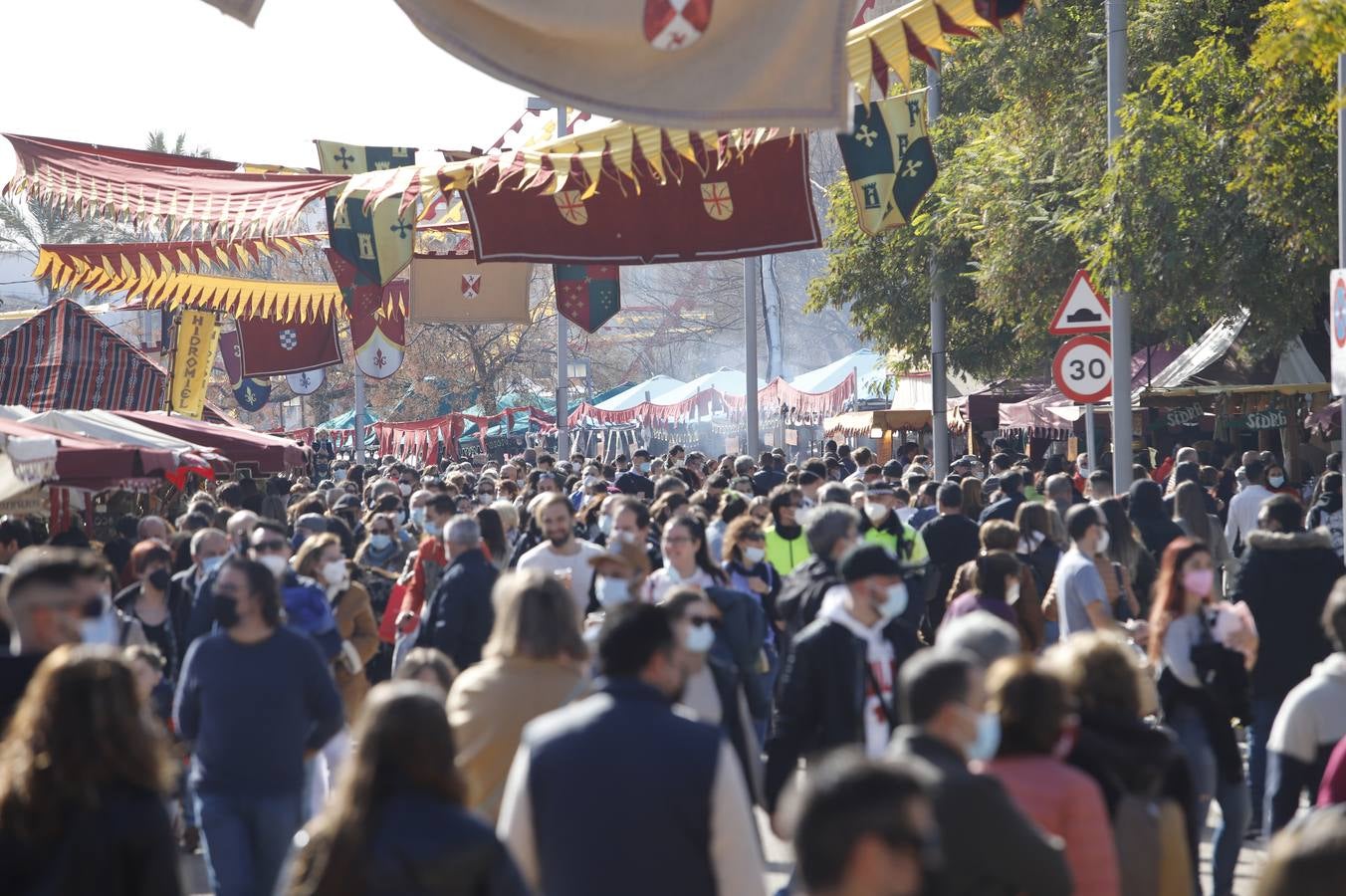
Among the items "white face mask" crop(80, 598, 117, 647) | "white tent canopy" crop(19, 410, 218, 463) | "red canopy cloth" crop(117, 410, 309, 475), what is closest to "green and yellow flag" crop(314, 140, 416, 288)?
"white tent canopy" crop(19, 410, 218, 463)

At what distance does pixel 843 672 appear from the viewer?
670 cm

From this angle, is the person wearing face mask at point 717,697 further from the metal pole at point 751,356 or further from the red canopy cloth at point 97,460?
the metal pole at point 751,356

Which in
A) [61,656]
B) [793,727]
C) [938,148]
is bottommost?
[793,727]

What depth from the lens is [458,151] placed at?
650 inches

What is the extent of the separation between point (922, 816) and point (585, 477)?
1626cm

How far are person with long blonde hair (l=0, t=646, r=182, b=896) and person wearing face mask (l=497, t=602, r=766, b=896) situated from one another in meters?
0.89

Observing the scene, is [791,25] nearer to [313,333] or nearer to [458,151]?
[458,151]

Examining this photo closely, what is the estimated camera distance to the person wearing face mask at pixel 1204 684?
23.5 ft

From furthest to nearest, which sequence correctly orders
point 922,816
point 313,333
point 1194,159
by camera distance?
point 313,333
point 1194,159
point 922,816

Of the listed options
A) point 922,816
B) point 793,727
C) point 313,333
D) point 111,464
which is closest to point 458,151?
point 111,464

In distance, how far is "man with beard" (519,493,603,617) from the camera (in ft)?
32.8

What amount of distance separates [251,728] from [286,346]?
95.3ft

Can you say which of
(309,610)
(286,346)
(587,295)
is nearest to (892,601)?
(309,610)

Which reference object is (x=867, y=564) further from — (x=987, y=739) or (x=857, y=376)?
(x=857, y=376)
